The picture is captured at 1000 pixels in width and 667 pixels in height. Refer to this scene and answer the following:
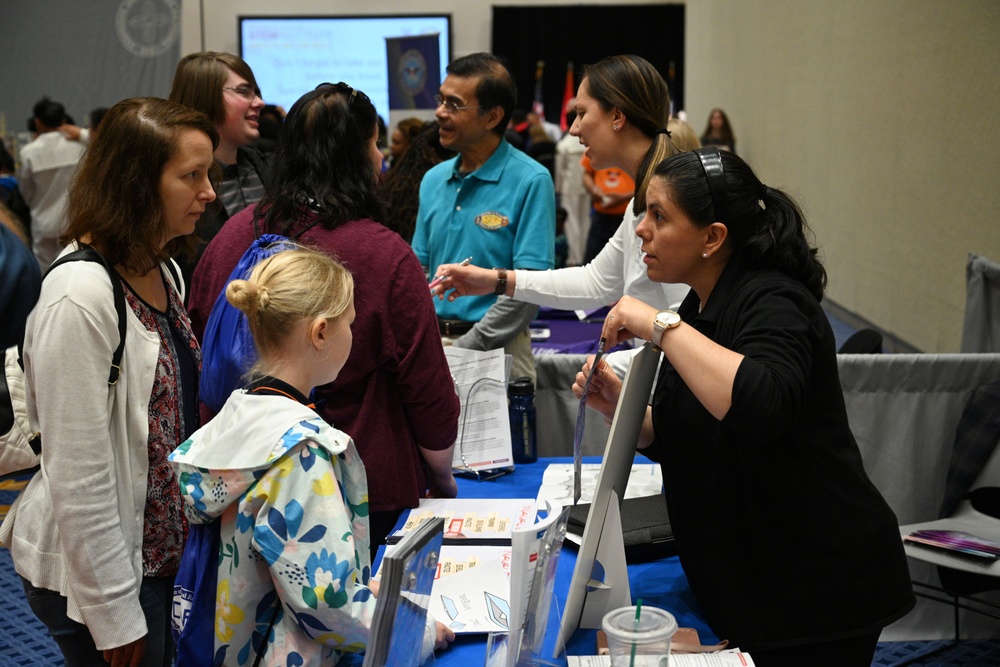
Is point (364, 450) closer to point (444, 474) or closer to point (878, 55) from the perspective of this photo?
point (444, 474)

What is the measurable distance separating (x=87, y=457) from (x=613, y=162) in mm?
1527

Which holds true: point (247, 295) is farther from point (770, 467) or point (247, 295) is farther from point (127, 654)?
point (770, 467)

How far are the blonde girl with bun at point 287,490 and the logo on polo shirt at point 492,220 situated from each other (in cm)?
143

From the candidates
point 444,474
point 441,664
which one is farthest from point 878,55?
point 441,664

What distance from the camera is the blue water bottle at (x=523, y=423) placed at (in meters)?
2.44

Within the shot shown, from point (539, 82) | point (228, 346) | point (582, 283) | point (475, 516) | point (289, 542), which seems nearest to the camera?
point (289, 542)

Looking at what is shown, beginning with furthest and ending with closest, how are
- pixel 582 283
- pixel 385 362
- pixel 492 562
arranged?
pixel 582 283
pixel 385 362
pixel 492 562

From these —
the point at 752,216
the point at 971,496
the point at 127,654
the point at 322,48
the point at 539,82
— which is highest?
the point at 322,48

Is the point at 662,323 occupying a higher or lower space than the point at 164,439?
higher

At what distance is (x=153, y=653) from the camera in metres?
1.61

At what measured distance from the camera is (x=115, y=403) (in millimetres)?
1539

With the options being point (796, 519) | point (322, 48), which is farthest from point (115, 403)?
point (322, 48)

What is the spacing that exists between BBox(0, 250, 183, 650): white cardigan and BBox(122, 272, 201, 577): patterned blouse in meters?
0.04

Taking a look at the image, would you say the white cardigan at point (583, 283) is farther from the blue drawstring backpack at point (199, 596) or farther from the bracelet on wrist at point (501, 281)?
the blue drawstring backpack at point (199, 596)
